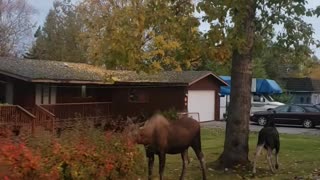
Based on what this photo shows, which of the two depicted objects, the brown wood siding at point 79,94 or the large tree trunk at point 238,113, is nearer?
the large tree trunk at point 238,113

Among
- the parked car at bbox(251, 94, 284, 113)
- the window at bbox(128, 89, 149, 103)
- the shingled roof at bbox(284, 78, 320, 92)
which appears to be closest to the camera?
the window at bbox(128, 89, 149, 103)

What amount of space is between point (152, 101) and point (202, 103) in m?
6.52

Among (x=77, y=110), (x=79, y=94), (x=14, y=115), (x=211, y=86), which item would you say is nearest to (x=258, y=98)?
(x=211, y=86)

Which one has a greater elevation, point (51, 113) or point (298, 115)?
point (51, 113)

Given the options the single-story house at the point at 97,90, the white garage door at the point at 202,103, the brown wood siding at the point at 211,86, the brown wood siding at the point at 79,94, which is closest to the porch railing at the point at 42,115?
the single-story house at the point at 97,90

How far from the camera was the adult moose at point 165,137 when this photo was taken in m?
11.3

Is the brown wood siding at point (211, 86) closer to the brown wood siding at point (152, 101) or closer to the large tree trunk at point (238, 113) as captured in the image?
the brown wood siding at point (152, 101)

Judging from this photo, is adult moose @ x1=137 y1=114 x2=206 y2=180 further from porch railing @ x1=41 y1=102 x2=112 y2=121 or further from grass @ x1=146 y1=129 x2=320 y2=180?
porch railing @ x1=41 y1=102 x2=112 y2=121

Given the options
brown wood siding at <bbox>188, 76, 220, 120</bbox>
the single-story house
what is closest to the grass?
the single-story house

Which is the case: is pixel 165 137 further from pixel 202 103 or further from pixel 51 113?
pixel 202 103

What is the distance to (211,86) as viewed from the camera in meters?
42.8

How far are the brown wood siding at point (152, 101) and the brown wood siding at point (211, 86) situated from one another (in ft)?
9.40

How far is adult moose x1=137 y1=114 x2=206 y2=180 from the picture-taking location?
1130cm

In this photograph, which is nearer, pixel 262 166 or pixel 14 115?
pixel 262 166
